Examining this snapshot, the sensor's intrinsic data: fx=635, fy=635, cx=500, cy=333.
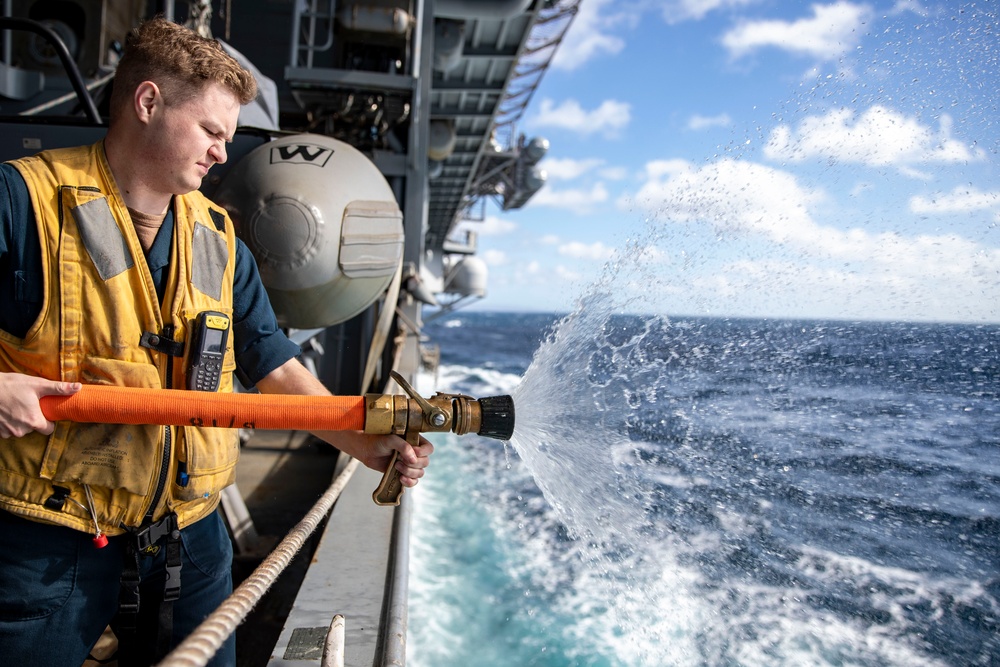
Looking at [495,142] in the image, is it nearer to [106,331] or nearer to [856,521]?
[856,521]

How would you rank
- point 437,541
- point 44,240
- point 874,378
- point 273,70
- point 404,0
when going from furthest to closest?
point 273,70 → point 404,0 → point 437,541 → point 874,378 → point 44,240

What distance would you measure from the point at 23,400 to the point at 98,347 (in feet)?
0.73

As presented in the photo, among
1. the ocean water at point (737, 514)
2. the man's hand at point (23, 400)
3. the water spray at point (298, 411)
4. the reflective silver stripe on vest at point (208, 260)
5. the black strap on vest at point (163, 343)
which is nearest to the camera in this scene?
the man's hand at point (23, 400)

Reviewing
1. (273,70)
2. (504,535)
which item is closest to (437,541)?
(504,535)

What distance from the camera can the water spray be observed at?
1434 millimetres

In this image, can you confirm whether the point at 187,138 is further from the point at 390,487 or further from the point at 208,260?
the point at 390,487

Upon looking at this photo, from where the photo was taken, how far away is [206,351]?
165cm

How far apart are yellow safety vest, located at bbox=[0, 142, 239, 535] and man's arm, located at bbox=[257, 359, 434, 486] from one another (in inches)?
10.7

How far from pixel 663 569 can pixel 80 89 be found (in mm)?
4501

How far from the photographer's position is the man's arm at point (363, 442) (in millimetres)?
1739

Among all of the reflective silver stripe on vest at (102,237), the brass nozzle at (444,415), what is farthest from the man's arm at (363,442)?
the reflective silver stripe on vest at (102,237)

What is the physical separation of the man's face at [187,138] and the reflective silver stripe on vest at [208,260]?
151 millimetres

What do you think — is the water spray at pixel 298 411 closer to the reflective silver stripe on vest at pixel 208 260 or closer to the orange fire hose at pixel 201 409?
the orange fire hose at pixel 201 409

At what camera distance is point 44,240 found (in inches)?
57.0
